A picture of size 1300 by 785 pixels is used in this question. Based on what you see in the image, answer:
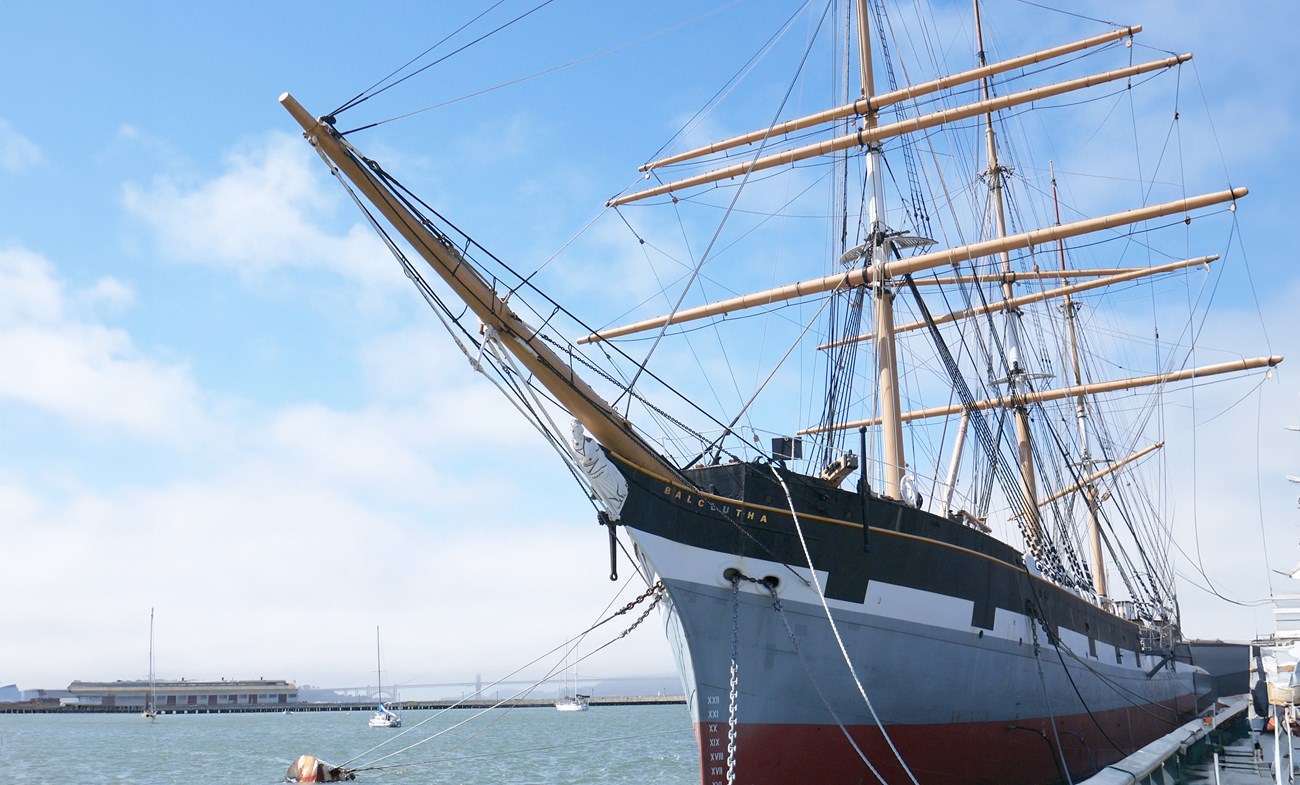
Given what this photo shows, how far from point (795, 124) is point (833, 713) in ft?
51.1

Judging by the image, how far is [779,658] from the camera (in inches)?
593

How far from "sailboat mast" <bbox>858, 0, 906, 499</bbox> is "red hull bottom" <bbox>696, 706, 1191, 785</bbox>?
4477 mm

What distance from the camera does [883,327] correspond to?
21.5 m

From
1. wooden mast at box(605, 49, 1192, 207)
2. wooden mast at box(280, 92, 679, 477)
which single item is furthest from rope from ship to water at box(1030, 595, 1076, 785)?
wooden mast at box(605, 49, 1192, 207)

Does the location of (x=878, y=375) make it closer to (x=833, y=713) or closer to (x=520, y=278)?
(x=833, y=713)

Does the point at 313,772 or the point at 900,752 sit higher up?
the point at 900,752

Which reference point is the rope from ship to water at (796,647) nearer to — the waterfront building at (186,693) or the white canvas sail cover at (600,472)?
the white canvas sail cover at (600,472)

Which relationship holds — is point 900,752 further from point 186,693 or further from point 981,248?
point 186,693

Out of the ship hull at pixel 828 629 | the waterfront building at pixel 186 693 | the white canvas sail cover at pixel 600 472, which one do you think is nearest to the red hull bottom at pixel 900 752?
the ship hull at pixel 828 629

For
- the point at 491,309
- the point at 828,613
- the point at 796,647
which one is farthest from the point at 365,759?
the point at 491,309

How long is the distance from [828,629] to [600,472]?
14.1 ft

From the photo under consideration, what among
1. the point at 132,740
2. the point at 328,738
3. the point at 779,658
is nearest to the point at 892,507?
the point at 779,658

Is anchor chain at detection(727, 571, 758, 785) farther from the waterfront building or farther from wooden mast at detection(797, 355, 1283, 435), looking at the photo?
the waterfront building

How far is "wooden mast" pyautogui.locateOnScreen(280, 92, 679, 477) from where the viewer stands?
500 inches
